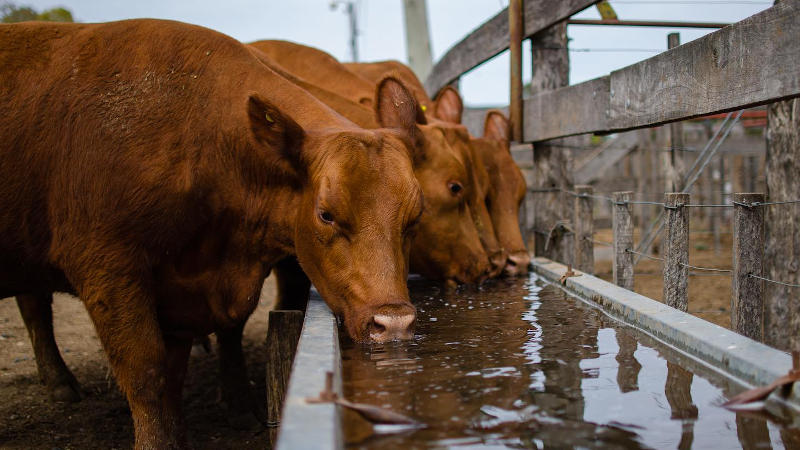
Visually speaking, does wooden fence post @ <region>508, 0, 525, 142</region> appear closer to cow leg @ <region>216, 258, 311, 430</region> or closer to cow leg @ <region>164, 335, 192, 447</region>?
cow leg @ <region>216, 258, 311, 430</region>

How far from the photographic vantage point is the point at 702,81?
3.56 metres

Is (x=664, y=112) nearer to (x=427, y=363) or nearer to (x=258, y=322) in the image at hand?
(x=427, y=363)

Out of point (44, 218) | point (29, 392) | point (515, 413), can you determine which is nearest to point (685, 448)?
point (515, 413)

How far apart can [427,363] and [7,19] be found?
1327 cm

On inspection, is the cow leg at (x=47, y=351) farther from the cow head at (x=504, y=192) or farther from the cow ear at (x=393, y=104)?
the cow head at (x=504, y=192)

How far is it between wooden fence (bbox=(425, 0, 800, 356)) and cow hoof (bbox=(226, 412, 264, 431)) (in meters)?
2.50

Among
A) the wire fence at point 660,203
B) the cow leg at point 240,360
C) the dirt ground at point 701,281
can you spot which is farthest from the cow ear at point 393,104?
the dirt ground at point 701,281

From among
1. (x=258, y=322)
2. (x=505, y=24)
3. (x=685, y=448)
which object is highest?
(x=505, y=24)

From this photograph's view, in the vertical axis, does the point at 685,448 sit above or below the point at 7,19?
below

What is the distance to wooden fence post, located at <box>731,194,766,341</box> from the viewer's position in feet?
11.6

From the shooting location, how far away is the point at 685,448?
1.89 m

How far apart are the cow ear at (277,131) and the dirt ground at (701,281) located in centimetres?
294

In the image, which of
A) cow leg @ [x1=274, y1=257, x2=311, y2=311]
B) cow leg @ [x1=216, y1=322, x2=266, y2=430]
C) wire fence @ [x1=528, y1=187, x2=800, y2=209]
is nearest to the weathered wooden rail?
wire fence @ [x1=528, y1=187, x2=800, y2=209]

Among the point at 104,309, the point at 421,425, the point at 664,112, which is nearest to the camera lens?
the point at 421,425
